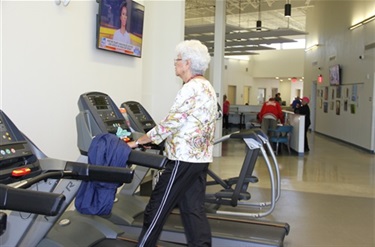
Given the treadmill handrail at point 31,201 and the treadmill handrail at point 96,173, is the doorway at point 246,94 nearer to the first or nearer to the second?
the treadmill handrail at point 96,173

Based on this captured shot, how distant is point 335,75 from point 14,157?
12561 millimetres

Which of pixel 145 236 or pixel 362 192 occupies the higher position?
pixel 145 236

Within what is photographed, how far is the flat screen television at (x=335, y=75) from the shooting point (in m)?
12.7

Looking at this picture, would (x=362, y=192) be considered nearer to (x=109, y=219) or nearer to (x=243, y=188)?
(x=243, y=188)

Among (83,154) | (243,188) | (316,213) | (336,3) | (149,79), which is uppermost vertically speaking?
(336,3)

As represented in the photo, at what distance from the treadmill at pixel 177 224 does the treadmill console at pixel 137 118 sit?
43 mm

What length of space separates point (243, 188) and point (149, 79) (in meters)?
2.05

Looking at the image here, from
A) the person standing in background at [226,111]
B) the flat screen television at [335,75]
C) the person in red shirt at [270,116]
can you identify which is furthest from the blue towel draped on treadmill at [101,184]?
the person standing in background at [226,111]

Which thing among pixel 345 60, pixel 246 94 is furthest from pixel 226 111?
pixel 246 94

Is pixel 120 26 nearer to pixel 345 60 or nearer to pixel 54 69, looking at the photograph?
pixel 54 69

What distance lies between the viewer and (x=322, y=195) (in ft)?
18.1

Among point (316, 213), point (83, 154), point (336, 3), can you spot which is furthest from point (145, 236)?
point (336, 3)

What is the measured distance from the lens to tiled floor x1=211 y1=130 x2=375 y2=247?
3.90 metres

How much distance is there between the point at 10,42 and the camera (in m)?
3.03
